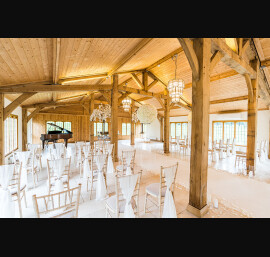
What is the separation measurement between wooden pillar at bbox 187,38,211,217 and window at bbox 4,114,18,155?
7513mm

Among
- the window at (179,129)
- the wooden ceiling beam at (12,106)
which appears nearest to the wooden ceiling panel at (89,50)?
the wooden ceiling beam at (12,106)

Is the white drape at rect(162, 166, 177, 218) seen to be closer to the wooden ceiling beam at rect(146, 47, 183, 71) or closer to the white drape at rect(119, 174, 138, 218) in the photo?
the white drape at rect(119, 174, 138, 218)

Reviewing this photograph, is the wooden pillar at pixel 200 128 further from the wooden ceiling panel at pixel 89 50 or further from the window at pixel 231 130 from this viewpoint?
the window at pixel 231 130

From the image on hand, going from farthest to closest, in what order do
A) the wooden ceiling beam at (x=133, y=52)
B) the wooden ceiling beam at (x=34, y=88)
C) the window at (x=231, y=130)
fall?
the window at (x=231, y=130)
the wooden ceiling beam at (x=34, y=88)
the wooden ceiling beam at (x=133, y=52)

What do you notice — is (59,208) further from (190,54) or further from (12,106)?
(12,106)

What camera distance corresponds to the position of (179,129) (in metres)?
13.4

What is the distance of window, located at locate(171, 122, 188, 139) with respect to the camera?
12.8 metres

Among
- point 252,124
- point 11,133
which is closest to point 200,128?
point 252,124

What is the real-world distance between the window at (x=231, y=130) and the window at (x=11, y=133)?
12364 millimetres

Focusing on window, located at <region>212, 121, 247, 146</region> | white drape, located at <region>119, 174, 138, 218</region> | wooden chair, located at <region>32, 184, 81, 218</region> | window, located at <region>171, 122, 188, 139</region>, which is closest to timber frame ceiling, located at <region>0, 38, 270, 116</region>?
window, located at <region>212, 121, 247, 146</region>

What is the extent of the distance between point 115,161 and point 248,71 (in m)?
5.69

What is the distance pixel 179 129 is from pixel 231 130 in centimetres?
435

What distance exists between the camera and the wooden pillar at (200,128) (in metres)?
2.35

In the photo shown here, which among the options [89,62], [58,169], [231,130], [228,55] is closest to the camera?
[58,169]
